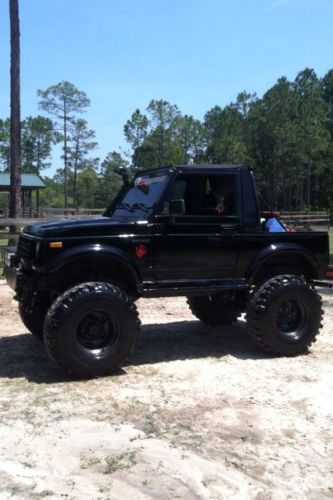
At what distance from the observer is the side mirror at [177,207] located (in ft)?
19.0

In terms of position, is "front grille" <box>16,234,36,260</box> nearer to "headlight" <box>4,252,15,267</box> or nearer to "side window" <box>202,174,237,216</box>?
"headlight" <box>4,252,15,267</box>

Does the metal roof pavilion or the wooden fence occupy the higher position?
the metal roof pavilion

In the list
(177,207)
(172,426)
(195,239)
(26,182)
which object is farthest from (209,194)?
(26,182)

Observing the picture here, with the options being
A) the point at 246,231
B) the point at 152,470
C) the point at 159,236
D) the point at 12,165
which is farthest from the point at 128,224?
the point at 12,165

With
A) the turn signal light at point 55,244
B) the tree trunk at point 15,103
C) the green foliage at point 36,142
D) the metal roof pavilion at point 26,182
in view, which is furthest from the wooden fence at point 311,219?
the green foliage at point 36,142

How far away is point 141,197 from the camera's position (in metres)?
6.44

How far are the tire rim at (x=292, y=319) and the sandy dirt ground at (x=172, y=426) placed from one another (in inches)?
11.9

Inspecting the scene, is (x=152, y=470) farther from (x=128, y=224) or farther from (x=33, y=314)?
(x=33, y=314)

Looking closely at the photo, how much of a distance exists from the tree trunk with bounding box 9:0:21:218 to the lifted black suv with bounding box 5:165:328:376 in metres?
10.1

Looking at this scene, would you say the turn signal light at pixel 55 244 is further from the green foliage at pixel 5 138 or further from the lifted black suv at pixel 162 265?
the green foliage at pixel 5 138

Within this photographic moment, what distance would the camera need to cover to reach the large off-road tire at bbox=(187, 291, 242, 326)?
762 centimetres

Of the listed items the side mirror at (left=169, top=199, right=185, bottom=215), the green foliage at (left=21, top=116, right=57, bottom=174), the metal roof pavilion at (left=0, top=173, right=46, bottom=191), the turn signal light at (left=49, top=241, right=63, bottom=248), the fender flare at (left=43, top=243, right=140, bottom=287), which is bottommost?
the fender flare at (left=43, top=243, right=140, bottom=287)

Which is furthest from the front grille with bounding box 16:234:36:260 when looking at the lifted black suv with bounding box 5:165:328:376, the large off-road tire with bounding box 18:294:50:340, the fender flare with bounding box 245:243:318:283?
the fender flare with bounding box 245:243:318:283

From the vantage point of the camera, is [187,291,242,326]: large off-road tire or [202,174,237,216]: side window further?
[187,291,242,326]: large off-road tire
